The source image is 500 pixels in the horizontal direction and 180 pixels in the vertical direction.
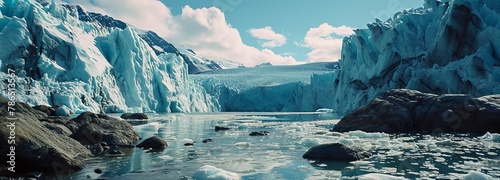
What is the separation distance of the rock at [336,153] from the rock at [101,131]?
612 centimetres

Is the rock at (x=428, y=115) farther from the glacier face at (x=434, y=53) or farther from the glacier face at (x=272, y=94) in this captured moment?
the glacier face at (x=272, y=94)

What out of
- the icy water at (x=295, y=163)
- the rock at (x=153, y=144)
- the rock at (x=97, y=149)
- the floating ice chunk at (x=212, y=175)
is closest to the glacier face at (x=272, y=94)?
the icy water at (x=295, y=163)

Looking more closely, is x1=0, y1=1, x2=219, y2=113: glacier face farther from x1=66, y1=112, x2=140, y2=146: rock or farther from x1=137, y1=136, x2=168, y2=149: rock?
x1=137, y1=136, x2=168, y2=149: rock

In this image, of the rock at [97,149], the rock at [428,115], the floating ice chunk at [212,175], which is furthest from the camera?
the rock at [428,115]

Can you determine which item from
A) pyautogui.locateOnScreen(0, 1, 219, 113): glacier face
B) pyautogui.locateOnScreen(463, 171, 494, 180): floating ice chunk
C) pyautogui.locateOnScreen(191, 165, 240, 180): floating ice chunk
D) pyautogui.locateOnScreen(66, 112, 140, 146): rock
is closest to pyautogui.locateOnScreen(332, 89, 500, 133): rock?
pyautogui.locateOnScreen(66, 112, 140, 146): rock

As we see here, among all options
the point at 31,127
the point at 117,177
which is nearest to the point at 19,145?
the point at 31,127

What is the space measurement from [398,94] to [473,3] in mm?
18719

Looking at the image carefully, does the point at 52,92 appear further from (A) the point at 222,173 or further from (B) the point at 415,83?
(A) the point at 222,173

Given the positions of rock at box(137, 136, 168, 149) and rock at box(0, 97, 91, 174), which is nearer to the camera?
rock at box(0, 97, 91, 174)

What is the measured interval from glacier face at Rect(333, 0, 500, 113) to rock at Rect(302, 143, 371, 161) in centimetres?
2127

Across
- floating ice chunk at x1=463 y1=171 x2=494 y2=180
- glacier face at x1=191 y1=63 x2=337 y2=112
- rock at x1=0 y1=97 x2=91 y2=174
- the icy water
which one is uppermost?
glacier face at x1=191 y1=63 x2=337 y2=112

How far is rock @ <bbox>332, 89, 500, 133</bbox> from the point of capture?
16484mm

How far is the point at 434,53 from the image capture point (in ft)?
105

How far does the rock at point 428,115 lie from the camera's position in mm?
16484
